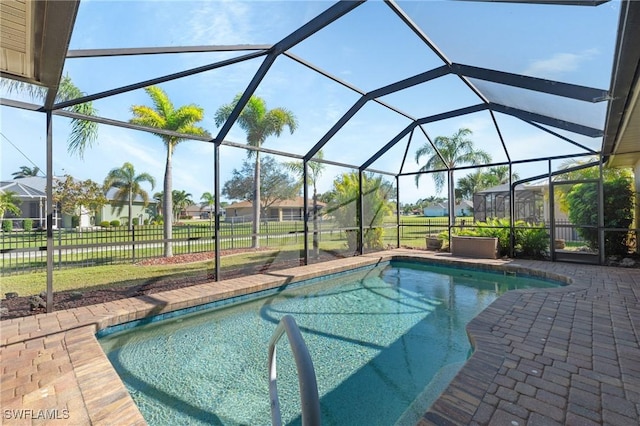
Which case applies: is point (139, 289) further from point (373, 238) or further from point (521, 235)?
point (521, 235)

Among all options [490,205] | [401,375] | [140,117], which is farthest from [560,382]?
[490,205]

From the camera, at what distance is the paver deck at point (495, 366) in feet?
6.67

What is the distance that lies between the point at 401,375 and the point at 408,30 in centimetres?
440

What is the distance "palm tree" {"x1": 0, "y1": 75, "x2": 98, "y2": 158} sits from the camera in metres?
3.77

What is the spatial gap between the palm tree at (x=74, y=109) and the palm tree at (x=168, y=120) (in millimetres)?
2065

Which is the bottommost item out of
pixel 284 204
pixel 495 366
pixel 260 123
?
pixel 495 366

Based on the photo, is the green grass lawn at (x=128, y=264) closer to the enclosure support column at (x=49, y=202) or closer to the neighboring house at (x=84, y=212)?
the neighboring house at (x=84, y=212)

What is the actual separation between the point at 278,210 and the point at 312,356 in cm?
624

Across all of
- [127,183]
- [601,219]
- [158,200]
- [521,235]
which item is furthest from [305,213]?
[601,219]

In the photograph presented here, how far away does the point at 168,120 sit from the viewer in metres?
8.72

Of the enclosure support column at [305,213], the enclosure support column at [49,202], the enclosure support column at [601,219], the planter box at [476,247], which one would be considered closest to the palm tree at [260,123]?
the enclosure support column at [305,213]

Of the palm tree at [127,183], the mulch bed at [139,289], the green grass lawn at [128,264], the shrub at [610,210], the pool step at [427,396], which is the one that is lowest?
the pool step at [427,396]

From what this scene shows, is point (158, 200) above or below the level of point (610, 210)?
above

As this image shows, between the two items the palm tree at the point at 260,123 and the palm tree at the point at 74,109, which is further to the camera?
the palm tree at the point at 260,123
